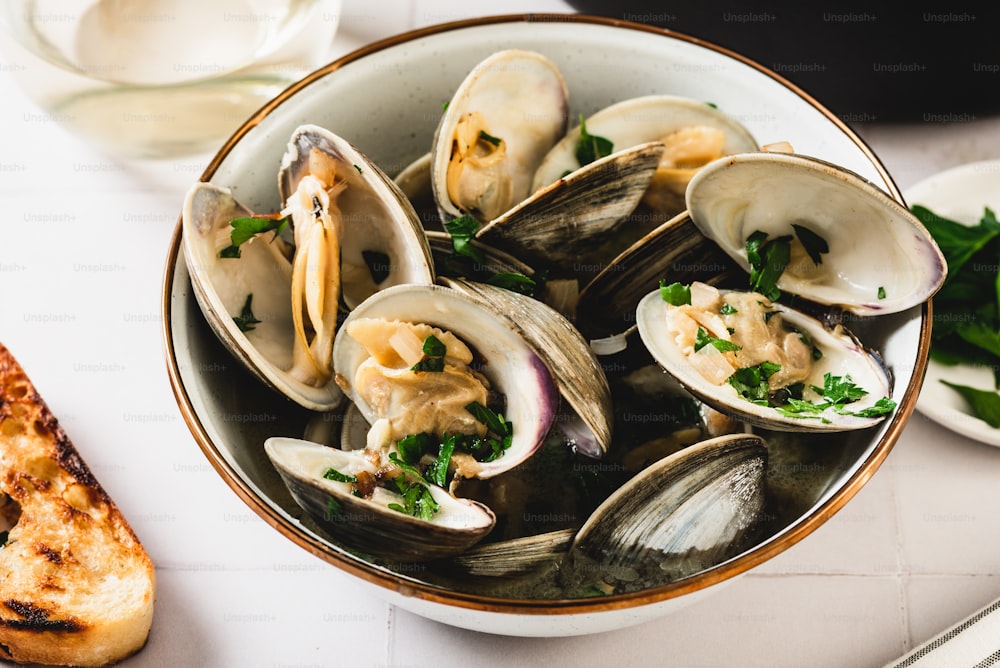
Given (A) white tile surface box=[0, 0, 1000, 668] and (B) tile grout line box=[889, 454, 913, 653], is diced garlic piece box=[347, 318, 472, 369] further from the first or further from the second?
(B) tile grout line box=[889, 454, 913, 653]

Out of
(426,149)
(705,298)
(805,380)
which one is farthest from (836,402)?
(426,149)

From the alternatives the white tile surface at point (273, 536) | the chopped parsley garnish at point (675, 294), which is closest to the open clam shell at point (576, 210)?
the chopped parsley garnish at point (675, 294)

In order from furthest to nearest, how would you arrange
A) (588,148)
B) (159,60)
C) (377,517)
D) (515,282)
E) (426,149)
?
(159,60) → (426,149) → (588,148) → (515,282) → (377,517)

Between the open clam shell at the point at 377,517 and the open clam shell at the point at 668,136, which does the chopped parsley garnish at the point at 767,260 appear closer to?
the open clam shell at the point at 668,136

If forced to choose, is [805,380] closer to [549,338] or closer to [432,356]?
[549,338]

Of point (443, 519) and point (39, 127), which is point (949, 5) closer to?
point (443, 519)

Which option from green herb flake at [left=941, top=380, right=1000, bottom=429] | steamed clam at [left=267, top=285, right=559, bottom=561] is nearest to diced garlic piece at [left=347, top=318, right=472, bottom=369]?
steamed clam at [left=267, top=285, right=559, bottom=561]
